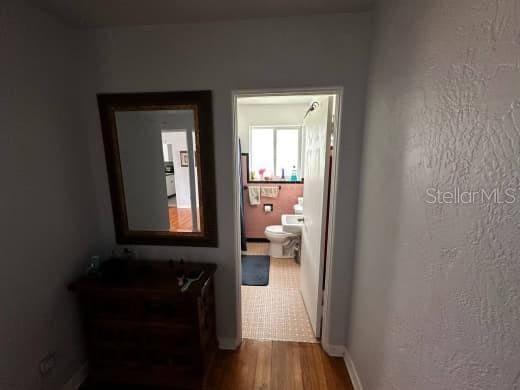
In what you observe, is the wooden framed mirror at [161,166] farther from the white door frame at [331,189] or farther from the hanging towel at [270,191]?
the hanging towel at [270,191]

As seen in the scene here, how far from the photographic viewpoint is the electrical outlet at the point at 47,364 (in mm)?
1316

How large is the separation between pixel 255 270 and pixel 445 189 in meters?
2.67

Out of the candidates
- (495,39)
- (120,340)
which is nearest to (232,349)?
(120,340)

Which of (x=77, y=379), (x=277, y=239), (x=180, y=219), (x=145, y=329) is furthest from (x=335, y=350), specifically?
(x=77, y=379)

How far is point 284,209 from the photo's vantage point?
13.1 feet

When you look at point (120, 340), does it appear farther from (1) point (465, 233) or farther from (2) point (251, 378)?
(1) point (465, 233)

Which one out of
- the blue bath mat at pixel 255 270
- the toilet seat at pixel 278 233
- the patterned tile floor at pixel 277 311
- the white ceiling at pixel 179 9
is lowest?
the patterned tile floor at pixel 277 311

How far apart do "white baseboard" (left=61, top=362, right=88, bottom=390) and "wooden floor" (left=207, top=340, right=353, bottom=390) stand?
35.6 inches
